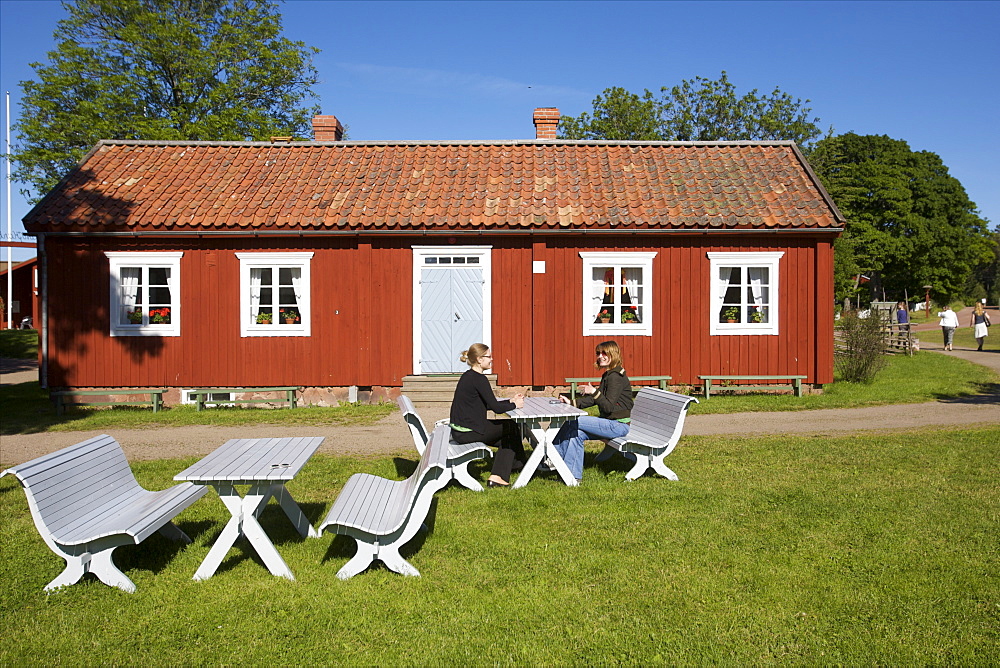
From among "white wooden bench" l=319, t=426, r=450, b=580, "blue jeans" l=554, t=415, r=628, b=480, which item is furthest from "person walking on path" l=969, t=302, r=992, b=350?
"white wooden bench" l=319, t=426, r=450, b=580

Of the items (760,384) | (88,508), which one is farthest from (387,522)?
(760,384)

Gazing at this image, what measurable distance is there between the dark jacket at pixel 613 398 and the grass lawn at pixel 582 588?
93 cm

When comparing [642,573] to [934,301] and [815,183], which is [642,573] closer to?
[815,183]

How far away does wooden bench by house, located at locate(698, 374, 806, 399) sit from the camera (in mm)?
14906

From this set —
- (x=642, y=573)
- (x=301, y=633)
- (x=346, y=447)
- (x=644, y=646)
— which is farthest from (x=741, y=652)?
(x=346, y=447)

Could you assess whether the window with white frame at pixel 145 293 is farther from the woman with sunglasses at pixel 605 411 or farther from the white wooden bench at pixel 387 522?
the white wooden bench at pixel 387 522

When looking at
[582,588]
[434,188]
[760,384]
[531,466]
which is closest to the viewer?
[582,588]

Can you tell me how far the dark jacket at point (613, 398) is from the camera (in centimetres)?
817

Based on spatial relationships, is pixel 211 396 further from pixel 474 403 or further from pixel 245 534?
pixel 245 534

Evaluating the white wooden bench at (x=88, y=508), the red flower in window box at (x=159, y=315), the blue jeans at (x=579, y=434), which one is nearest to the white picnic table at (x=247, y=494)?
the white wooden bench at (x=88, y=508)

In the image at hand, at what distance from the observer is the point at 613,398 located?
26.8ft

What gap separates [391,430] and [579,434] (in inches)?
174

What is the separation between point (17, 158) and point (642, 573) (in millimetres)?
33117

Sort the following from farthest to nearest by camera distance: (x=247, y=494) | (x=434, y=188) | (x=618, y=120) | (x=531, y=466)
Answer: (x=618, y=120) → (x=434, y=188) → (x=531, y=466) → (x=247, y=494)
